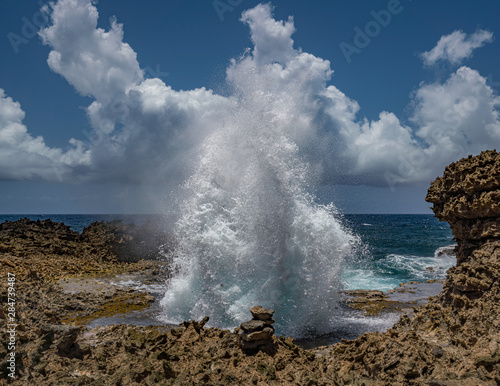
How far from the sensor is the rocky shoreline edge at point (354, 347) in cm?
621

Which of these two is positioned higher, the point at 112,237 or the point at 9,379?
the point at 112,237

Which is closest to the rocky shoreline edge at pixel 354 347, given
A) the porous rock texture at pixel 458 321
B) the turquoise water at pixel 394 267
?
the porous rock texture at pixel 458 321

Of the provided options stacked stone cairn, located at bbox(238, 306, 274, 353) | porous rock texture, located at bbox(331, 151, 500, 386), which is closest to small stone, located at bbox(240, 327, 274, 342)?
stacked stone cairn, located at bbox(238, 306, 274, 353)

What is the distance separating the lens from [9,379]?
624cm

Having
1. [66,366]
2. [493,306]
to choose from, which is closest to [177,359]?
[66,366]

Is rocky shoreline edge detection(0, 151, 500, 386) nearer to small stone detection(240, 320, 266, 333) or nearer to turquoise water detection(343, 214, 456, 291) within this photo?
small stone detection(240, 320, 266, 333)

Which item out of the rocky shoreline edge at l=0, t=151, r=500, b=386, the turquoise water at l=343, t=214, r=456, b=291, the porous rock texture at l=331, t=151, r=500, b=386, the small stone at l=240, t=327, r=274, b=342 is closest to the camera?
the porous rock texture at l=331, t=151, r=500, b=386

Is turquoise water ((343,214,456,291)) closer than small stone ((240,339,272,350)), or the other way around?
small stone ((240,339,272,350))

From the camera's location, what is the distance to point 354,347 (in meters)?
7.30

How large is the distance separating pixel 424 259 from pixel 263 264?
1125 inches

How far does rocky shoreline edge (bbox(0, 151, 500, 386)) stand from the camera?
6.21 meters

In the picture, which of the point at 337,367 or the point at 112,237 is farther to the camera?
the point at 112,237

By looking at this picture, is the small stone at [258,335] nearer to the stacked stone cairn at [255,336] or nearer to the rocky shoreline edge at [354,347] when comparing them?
the stacked stone cairn at [255,336]

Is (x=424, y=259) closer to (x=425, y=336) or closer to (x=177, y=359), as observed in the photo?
(x=425, y=336)
